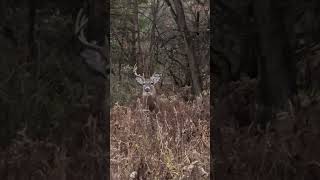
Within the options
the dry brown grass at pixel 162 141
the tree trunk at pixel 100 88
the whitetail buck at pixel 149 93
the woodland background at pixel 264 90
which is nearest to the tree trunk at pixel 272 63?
the woodland background at pixel 264 90

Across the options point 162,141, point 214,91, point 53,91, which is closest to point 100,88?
point 53,91

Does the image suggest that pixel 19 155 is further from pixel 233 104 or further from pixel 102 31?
pixel 233 104

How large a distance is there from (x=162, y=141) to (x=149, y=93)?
0.30m

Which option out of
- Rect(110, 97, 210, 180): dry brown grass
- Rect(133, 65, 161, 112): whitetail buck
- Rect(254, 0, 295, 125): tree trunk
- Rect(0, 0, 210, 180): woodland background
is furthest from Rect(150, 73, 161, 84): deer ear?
Rect(254, 0, 295, 125): tree trunk

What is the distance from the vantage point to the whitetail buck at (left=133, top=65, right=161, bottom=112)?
2.89 metres

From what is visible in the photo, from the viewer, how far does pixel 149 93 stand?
2.89 metres

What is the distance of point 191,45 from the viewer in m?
3.15

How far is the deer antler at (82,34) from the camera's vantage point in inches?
90.0

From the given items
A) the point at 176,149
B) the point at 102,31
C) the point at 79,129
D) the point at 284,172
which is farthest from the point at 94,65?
the point at 284,172

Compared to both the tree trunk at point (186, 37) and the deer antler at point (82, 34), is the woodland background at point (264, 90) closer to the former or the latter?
the deer antler at point (82, 34)

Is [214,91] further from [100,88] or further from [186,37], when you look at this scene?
[186,37]

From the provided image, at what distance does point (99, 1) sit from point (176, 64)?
37.3 inches

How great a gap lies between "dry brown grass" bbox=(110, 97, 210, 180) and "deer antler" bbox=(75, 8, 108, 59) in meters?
0.54

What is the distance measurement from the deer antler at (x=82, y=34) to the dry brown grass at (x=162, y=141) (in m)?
0.54
